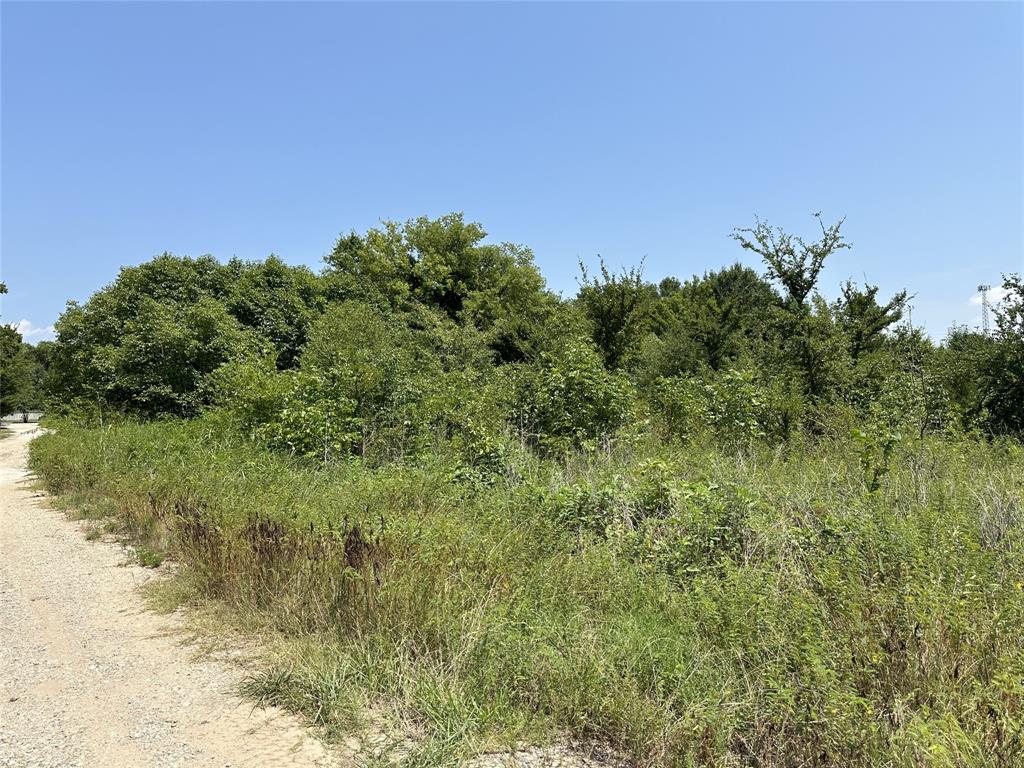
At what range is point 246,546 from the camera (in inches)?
199

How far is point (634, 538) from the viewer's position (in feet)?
16.8

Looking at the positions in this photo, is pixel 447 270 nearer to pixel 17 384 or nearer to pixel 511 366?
pixel 511 366

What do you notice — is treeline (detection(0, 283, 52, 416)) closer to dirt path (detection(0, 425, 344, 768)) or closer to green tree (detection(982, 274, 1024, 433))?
dirt path (detection(0, 425, 344, 768))

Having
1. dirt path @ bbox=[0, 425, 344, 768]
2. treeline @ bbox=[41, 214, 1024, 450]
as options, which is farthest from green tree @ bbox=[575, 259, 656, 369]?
dirt path @ bbox=[0, 425, 344, 768]

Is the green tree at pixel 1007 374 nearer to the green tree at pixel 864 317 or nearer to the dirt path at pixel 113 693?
the green tree at pixel 864 317

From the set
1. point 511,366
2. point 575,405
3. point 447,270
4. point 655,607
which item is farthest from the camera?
point 447,270

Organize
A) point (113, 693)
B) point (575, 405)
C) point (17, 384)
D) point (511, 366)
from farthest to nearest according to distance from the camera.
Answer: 1. point (17, 384)
2. point (511, 366)
3. point (575, 405)
4. point (113, 693)

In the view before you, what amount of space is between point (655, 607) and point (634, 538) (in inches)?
41.9

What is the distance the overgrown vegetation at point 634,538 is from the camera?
2980 millimetres

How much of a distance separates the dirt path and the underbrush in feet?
1.00

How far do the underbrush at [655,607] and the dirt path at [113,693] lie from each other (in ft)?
1.00

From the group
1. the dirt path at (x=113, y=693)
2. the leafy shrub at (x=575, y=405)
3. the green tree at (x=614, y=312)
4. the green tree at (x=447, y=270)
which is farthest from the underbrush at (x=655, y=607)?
the green tree at (x=447, y=270)

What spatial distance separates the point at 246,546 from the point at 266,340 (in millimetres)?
17025

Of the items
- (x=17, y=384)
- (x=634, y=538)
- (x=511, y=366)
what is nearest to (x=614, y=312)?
(x=511, y=366)
